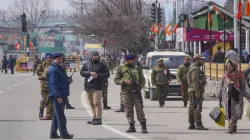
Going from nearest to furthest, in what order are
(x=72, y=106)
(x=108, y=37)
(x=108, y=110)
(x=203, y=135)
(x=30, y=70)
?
(x=203, y=135) → (x=108, y=110) → (x=72, y=106) → (x=108, y=37) → (x=30, y=70)

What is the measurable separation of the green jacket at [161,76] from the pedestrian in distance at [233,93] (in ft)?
28.7

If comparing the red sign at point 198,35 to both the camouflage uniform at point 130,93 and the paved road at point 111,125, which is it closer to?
the paved road at point 111,125

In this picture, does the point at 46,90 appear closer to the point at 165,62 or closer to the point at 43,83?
the point at 43,83

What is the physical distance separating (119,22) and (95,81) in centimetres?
4452

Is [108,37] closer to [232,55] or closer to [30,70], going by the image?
[30,70]

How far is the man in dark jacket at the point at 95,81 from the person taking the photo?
1800 cm

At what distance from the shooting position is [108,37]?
218ft

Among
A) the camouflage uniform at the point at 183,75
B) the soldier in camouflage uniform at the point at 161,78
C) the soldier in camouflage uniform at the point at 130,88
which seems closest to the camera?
the soldier in camouflage uniform at the point at 130,88

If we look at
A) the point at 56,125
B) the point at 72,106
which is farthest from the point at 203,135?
the point at 72,106

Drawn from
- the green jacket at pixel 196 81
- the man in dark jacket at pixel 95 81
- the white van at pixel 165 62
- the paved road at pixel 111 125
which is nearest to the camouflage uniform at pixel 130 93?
the paved road at pixel 111 125

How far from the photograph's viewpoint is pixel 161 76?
988 inches

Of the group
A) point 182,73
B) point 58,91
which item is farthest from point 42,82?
point 182,73

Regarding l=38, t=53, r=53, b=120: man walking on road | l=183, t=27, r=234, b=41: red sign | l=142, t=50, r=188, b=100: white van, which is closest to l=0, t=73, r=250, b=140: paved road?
l=38, t=53, r=53, b=120: man walking on road

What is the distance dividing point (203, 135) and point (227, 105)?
37.5 inches
